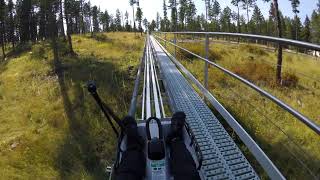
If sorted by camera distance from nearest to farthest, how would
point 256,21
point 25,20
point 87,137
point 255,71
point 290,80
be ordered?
point 87,137
point 255,71
point 290,80
point 25,20
point 256,21

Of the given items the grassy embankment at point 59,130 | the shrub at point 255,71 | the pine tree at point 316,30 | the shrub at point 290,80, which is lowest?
the grassy embankment at point 59,130

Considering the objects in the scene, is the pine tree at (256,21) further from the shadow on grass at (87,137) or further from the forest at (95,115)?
the shadow on grass at (87,137)

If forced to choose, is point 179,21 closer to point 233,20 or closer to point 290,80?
point 233,20

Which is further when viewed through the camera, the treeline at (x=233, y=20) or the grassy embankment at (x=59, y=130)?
the treeline at (x=233, y=20)

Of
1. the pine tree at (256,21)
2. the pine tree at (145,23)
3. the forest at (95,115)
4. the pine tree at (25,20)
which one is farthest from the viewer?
the pine tree at (145,23)

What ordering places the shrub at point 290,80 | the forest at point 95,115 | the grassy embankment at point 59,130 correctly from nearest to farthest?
the forest at point 95,115 < the grassy embankment at point 59,130 < the shrub at point 290,80

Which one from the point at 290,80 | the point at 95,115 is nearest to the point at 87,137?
the point at 95,115

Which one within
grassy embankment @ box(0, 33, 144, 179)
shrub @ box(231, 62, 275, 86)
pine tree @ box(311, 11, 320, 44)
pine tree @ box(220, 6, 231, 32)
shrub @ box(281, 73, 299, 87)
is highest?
pine tree @ box(220, 6, 231, 32)

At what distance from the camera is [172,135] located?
404 cm

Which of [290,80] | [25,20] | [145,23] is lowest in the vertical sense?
[290,80]

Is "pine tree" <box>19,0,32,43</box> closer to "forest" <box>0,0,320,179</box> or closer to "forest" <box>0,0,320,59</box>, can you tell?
"forest" <box>0,0,320,59</box>

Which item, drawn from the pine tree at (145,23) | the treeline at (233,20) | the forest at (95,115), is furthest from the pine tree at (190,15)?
the forest at (95,115)

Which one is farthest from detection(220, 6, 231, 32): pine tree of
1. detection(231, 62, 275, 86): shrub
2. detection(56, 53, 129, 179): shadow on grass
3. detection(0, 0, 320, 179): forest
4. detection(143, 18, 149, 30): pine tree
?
detection(56, 53, 129, 179): shadow on grass

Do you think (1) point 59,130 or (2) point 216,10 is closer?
(1) point 59,130
